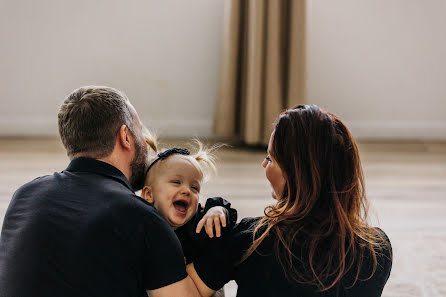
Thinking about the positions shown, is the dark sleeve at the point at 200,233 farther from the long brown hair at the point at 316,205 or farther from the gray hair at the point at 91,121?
the gray hair at the point at 91,121

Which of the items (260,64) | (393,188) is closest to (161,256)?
(393,188)

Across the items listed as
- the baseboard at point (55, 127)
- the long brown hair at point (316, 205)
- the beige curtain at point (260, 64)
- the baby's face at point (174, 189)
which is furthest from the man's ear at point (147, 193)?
the baseboard at point (55, 127)

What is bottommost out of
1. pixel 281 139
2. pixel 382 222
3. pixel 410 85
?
pixel 382 222

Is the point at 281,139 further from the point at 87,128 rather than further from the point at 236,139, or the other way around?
the point at 236,139

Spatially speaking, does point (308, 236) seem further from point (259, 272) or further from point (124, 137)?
point (124, 137)

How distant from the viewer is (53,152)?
378 centimetres

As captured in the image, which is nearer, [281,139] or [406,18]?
[281,139]

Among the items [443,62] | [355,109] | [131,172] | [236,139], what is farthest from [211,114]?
[131,172]

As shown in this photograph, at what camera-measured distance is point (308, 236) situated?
130 centimetres

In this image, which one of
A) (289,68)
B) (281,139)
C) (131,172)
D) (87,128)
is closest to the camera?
(281,139)

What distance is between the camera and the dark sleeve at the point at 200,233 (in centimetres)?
149

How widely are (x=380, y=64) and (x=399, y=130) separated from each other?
472mm

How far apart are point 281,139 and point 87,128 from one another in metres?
0.45

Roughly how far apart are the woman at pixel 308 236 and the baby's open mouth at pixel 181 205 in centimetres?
33
